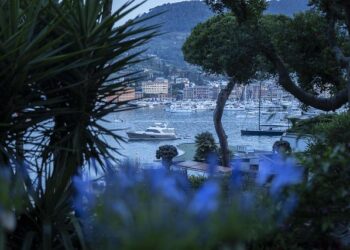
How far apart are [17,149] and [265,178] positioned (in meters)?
2.12

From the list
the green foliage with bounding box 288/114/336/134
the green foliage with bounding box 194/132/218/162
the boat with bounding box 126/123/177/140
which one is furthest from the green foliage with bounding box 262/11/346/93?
the boat with bounding box 126/123/177/140

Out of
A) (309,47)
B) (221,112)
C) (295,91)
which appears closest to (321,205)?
(295,91)

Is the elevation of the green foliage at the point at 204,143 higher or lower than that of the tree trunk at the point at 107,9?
lower

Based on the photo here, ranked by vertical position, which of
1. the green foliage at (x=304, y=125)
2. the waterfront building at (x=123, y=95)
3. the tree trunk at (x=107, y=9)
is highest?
the tree trunk at (x=107, y=9)

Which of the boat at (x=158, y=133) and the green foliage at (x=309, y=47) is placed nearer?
the green foliage at (x=309, y=47)

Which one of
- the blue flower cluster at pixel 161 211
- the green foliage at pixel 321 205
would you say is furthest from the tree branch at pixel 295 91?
the blue flower cluster at pixel 161 211

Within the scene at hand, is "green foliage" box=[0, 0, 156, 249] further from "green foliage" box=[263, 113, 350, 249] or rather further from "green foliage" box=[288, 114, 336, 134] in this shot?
"green foliage" box=[288, 114, 336, 134]

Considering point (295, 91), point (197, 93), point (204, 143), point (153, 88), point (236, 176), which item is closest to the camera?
point (236, 176)

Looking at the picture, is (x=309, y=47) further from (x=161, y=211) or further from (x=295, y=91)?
(x=161, y=211)

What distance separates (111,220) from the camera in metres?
1.29

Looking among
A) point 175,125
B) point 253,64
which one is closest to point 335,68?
point 253,64

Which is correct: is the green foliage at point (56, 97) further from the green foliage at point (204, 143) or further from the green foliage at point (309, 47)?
the green foliage at point (204, 143)

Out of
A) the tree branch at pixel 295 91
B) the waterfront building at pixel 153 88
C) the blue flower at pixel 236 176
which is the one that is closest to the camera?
the blue flower at pixel 236 176

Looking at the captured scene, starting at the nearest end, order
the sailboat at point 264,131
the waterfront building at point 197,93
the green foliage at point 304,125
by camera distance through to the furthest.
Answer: the green foliage at point 304,125 < the sailboat at point 264,131 < the waterfront building at point 197,93
